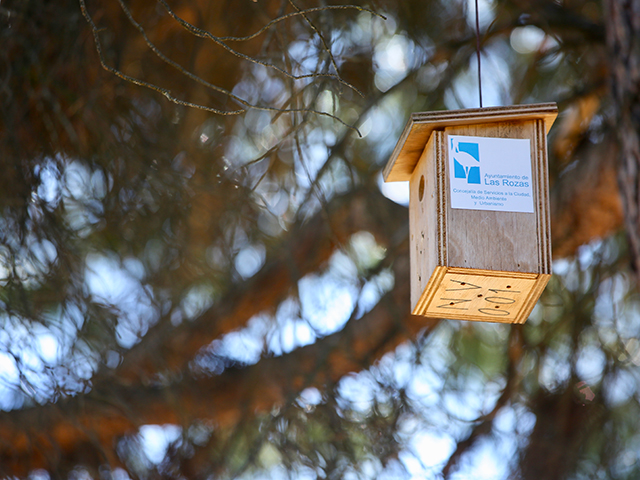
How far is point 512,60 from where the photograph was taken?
3898 mm

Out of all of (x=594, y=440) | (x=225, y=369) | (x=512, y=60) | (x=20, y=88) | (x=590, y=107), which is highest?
(x=512, y=60)

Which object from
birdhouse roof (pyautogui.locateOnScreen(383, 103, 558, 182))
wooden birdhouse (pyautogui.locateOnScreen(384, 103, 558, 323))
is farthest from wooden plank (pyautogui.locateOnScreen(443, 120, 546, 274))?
birdhouse roof (pyautogui.locateOnScreen(383, 103, 558, 182))

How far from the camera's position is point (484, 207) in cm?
170

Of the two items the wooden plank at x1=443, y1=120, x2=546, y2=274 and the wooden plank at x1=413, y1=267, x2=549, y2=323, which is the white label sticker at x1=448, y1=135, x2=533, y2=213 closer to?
the wooden plank at x1=443, y1=120, x2=546, y2=274

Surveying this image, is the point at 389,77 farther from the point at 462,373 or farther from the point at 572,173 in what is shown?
the point at 462,373

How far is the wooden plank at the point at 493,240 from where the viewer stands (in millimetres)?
1655

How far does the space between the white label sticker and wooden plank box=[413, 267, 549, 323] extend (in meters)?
0.15

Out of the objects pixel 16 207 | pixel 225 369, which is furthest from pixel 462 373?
pixel 16 207

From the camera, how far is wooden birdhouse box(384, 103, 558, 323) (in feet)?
5.45

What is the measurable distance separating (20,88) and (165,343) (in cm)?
136

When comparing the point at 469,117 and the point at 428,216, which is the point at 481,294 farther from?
the point at 469,117

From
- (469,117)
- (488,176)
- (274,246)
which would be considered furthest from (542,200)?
(274,246)

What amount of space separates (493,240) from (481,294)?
0.54 ft

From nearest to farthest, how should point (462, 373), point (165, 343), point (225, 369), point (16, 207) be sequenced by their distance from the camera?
point (16, 207) → point (165, 343) → point (225, 369) → point (462, 373)
